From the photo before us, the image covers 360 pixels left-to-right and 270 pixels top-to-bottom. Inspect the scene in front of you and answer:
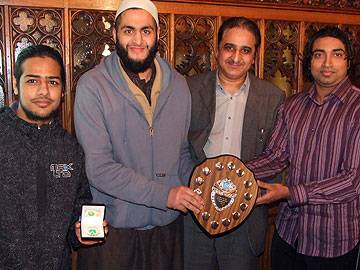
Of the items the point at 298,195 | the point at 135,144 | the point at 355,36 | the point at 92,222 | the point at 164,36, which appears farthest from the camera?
the point at 355,36

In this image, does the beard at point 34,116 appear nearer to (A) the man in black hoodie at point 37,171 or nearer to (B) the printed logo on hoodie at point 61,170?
(A) the man in black hoodie at point 37,171

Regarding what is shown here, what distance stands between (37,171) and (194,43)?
1.34m

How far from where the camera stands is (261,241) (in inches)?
100

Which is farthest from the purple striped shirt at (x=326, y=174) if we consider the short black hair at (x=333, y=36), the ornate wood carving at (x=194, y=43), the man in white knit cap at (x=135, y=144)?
the ornate wood carving at (x=194, y=43)

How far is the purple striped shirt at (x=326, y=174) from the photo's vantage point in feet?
7.27

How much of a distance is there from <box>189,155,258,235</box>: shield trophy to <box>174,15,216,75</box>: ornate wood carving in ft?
2.62

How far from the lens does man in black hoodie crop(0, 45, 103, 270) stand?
6.12ft

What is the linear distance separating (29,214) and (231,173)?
98 centimetres

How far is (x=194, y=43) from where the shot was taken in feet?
9.26

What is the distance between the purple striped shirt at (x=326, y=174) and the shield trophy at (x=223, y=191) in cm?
23

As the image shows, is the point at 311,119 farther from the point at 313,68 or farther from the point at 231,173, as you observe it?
the point at 231,173

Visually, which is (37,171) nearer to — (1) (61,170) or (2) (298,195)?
(1) (61,170)

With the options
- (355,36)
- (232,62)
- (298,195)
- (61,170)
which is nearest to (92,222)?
(61,170)

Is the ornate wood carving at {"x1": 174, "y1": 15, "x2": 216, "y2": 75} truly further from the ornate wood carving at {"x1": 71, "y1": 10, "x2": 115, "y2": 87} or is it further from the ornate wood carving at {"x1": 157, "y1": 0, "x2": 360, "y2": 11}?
the ornate wood carving at {"x1": 71, "y1": 10, "x2": 115, "y2": 87}
